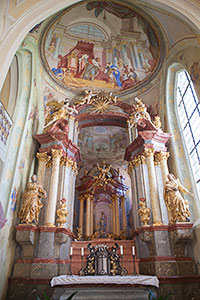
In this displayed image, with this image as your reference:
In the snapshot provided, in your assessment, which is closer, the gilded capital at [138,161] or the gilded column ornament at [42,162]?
the gilded column ornament at [42,162]

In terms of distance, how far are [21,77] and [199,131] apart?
8175 millimetres

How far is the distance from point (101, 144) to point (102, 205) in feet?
16.8

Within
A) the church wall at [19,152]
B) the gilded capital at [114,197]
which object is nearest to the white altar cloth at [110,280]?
the church wall at [19,152]

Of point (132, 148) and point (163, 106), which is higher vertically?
point (163, 106)

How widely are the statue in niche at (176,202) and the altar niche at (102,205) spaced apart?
6543 mm

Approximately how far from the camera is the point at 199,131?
31.1ft

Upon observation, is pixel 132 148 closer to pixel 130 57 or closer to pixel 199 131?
pixel 199 131

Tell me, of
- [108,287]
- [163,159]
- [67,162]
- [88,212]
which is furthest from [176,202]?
[88,212]

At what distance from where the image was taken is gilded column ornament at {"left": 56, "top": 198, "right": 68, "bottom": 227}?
8.92 m

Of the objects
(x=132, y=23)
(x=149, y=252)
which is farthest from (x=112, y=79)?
(x=149, y=252)

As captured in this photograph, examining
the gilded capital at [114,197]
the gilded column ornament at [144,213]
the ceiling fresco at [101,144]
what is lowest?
the gilded column ornament at [144,213]

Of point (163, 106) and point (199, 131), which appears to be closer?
point (199, 131)

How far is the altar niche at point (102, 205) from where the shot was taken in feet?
48.1

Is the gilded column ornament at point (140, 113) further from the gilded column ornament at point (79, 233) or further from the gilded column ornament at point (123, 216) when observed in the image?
the gilded column ornament at point (79, 233)
